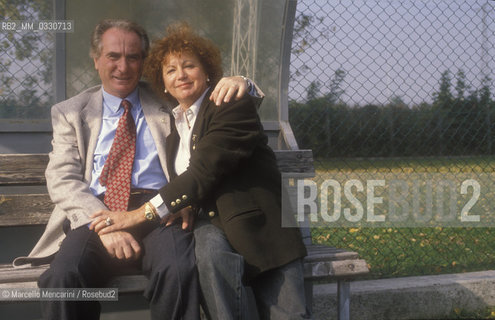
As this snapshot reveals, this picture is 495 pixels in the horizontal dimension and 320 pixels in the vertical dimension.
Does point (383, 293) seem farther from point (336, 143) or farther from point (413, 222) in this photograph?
point (336, 143)

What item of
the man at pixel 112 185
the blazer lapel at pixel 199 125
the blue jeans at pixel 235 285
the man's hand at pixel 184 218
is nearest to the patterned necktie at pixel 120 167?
the man at pixel 112 185

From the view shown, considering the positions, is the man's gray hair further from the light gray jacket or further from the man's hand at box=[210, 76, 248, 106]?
the man's hand at box=[210, 76, 248, 106]

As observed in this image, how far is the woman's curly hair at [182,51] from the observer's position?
2.78 metres

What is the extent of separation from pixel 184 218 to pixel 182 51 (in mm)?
841

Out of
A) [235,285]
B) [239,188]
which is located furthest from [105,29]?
[235,285]

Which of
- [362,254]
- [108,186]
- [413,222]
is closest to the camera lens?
[108,186]

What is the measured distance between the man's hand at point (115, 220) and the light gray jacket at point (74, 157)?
103mm

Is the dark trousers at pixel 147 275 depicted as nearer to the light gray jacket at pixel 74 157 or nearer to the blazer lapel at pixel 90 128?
the light gray jacket at pixel 74 157

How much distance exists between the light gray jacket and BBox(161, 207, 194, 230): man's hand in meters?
0.28

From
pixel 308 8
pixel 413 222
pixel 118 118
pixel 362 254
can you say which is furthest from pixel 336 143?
pixel 118 118

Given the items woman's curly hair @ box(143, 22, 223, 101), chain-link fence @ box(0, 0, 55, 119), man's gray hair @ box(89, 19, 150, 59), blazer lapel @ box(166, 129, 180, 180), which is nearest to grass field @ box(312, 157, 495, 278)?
blazer lapel @ box(166, 129, 180, 180)

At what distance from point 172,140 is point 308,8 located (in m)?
2.22

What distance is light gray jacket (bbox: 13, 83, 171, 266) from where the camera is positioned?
2.74 meters

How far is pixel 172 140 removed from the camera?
2857 millimetres
